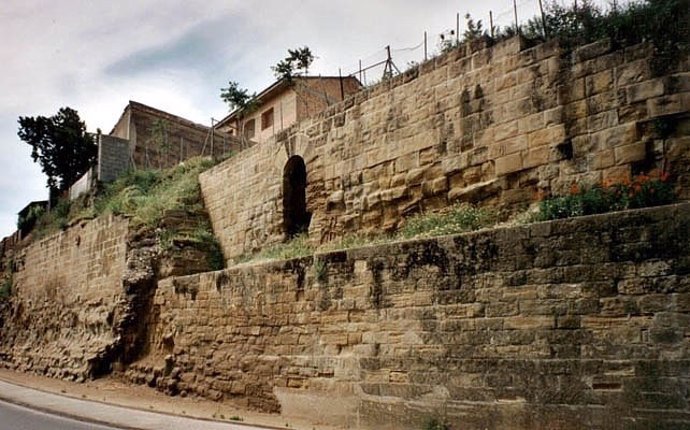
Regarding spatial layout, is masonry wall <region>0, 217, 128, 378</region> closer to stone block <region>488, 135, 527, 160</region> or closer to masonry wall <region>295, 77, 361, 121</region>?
A: masonry wall <region>295, 77, 361, 121</region>

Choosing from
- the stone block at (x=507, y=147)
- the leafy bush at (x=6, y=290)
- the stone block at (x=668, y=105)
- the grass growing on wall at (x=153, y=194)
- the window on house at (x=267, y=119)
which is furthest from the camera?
the window on house at (x=267, y=119)

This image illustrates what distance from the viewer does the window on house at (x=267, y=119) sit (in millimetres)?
25625

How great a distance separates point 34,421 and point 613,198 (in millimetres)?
8974

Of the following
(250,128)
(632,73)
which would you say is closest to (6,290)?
(250,128)

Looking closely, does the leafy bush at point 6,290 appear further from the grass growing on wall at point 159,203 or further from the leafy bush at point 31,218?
the leafy bush at point 31,218

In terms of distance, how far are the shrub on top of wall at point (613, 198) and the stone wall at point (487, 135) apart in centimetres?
19

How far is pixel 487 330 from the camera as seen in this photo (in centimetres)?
665

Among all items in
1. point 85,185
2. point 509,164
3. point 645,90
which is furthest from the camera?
point 85,185

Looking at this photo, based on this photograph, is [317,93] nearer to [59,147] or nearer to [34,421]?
[59,147]

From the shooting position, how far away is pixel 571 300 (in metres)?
6.11

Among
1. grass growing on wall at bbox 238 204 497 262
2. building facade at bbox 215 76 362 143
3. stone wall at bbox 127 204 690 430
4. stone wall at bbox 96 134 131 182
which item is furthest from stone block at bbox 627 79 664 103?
stone wall at bbox 96 134 131 182

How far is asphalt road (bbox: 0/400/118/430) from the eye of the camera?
27.8 feet

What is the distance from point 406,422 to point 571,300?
2.54 m

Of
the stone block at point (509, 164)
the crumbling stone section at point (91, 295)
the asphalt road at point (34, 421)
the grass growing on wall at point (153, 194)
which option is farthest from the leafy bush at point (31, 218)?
the stone block at point (509, 164)
